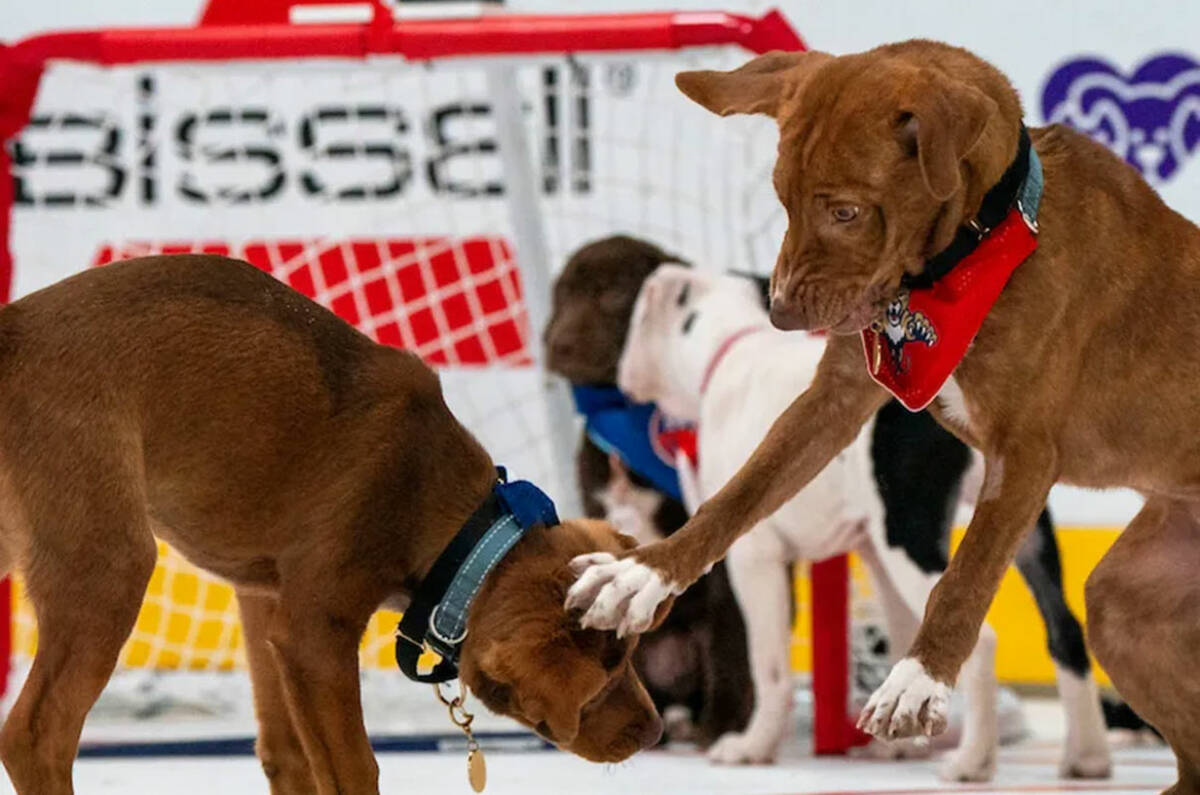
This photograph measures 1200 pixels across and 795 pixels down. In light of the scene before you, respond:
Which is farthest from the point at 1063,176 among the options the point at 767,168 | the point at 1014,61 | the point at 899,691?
the point at 1014,61

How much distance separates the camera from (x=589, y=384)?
505 centimetres

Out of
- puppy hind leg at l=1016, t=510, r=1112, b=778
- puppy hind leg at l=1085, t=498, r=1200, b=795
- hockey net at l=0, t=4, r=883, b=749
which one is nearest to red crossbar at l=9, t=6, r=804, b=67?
hockey net at l=0, t=4, r=883, b=749

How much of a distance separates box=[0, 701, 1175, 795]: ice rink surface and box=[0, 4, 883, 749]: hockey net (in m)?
1.15

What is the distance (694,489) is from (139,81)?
2.19m

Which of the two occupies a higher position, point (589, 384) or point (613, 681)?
point (613, 681)

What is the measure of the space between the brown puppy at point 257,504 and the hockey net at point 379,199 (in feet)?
8.39

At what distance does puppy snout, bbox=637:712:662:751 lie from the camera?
306 centimetres

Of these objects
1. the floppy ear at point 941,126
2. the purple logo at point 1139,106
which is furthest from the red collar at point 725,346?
the floppy ear at point 941,126

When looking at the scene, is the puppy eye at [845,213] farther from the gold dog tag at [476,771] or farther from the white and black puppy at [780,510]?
the white and black puppy at [780,510]

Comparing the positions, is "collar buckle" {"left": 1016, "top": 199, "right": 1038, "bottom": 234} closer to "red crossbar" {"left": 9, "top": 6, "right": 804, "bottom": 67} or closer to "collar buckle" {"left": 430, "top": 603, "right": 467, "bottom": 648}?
"collar buckle" {"left": 430, "top": 603, "right": 467, "bottom": 648}

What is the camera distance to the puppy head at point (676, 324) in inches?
192

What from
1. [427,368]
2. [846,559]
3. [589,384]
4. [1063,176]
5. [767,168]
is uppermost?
[1063,176]

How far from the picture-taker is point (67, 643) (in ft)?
9.09

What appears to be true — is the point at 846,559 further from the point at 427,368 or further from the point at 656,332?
the point at 427,368
